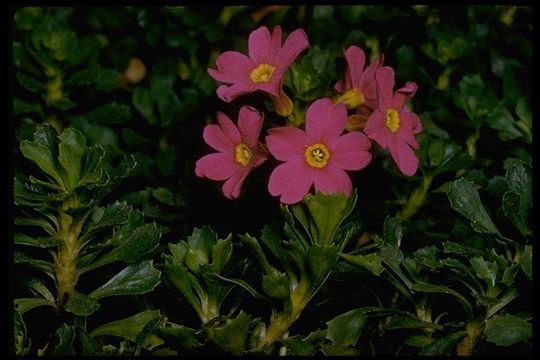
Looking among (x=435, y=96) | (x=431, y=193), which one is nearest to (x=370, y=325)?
(x=431, y=193)

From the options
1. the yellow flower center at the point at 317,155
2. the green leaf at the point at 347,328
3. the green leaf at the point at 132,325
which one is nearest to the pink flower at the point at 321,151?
the yellow flower center at the point at 317,155

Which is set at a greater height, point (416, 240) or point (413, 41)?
point (413, 41)

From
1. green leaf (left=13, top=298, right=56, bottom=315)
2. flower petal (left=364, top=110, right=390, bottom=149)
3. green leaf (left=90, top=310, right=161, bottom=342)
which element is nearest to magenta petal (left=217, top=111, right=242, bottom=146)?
flower petal (left=364, top=110, right=390, bottom=149)

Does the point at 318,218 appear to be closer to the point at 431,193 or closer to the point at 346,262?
the point at 346,262

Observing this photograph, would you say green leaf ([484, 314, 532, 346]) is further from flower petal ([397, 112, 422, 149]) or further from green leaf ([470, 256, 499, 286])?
flower petal ([397, 112, 422, 149])

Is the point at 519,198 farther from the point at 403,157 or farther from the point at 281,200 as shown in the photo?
the point at 281,200

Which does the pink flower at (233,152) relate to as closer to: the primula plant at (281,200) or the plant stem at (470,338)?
the primula plant at (281,200)
